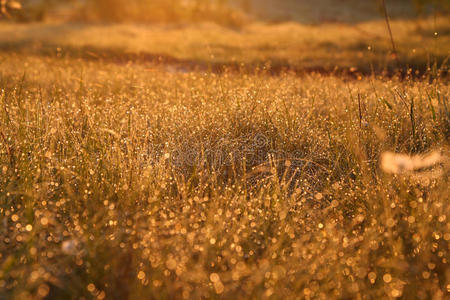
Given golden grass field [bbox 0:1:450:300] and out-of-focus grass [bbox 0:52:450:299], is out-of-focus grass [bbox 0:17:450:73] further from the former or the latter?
out-of-focus grass [bbox 0:52:450:299]

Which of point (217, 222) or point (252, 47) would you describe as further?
point (252, 47)

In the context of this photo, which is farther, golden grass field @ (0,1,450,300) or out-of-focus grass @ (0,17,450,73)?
out-of-focus grass @ (0,17,450,73)

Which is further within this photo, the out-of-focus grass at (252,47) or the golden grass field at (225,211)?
the out-of-focus grass at (252,47)

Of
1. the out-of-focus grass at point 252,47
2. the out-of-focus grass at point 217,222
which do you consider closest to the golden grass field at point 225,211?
the out-of-focus grass at point 217,222

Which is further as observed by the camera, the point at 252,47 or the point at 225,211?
the point at 252,47

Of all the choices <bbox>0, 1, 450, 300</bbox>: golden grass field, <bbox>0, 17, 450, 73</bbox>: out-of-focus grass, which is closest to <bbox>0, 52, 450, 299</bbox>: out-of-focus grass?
<bbox>0, 1, 450, 300</bbox>: golden grass field

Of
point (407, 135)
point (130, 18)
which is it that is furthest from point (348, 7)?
point (407, 135)

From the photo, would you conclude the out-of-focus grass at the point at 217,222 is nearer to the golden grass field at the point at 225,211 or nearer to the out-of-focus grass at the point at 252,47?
the golden grass field at the point at 225,211

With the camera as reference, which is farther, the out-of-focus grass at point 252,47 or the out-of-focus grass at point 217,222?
the out-of-focus grass at point 252,47

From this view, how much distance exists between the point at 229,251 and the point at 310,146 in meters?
1.22

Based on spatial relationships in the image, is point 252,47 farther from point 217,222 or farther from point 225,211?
point 217,222

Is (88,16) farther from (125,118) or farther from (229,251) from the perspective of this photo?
(229,251)

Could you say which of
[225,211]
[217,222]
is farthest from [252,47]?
[217,222]

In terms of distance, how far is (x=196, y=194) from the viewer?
2096 millimetres
